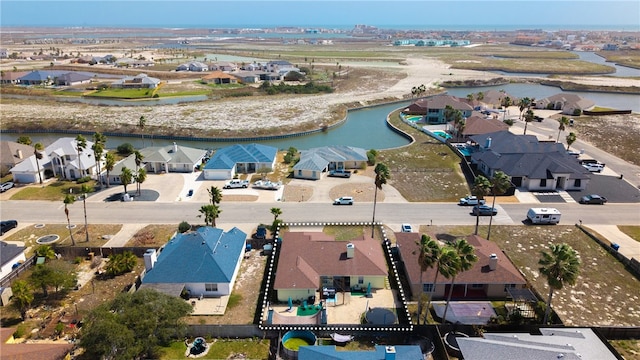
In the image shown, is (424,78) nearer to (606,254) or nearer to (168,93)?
(168,93)

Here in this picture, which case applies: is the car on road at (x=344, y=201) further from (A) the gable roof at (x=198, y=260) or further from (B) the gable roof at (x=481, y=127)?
(B) the gable roof at (x=481, y=127)

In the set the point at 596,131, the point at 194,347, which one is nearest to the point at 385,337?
the point at 194,347

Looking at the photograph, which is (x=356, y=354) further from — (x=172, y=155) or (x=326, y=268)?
(x=172, y=155)

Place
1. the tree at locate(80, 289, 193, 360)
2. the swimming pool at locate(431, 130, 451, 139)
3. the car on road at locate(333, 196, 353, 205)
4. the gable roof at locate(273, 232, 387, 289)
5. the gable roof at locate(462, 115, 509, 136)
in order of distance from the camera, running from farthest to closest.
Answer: the swimming pool at locate(431, 130, 451, 139) < the gable roof at locate(462, 115, 509, 136) < the car on road at locate(333, 196, 353, 205) < the gable roof at locate(273, 232, 387, 289) < the tree at locate(80, 289, 193, 360)


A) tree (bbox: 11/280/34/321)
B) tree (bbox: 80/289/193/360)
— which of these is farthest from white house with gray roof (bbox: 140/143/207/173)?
tree (bbox: 80/289/193/360)

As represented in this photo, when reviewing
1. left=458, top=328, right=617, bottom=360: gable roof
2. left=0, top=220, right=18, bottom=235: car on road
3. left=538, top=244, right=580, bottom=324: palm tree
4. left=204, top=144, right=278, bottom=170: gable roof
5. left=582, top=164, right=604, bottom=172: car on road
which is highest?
left=538, top=244, right=580, bottom=324: palm tree

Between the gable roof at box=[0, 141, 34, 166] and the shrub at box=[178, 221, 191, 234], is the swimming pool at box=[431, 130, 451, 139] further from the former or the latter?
the gable roof at box=[0, 141, 34, 166]

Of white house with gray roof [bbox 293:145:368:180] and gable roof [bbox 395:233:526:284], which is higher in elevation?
white house with gray roof [bbox 293:145:368:180]

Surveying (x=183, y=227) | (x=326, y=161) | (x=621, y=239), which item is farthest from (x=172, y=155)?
(x=621, y=239)
